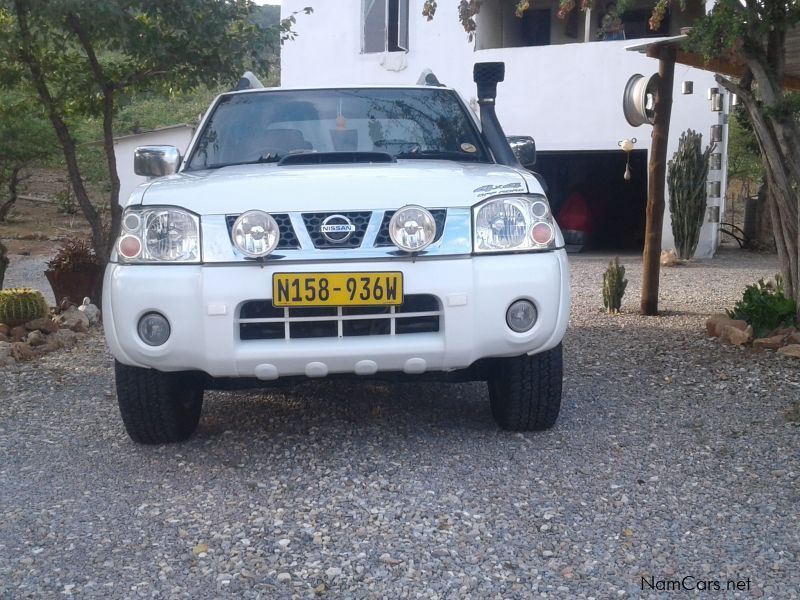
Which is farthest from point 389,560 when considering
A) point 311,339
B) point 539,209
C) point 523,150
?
point 523,150

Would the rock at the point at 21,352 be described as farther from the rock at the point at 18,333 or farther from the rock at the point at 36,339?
the rock at the point at 18,333

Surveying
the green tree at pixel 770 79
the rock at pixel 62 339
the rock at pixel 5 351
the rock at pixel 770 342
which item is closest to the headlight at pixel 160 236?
the rock at pixel 5 351

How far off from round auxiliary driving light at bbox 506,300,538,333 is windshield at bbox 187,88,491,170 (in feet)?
4.07

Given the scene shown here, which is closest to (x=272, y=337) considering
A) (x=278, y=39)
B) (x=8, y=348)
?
(x=8, y=348)

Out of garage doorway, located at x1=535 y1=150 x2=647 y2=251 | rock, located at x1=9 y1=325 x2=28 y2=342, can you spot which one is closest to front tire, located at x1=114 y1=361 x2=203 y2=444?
rock, located at x1=9 y1=325 x2=28 y2=342

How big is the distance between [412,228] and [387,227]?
103 millimetres

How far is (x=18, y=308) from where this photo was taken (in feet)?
25.7

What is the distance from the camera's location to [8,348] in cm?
698

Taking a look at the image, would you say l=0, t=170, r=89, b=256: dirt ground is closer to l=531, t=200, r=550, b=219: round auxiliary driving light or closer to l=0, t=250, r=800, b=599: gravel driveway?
l=0, t=250, r=800, b=599: gravel driveway

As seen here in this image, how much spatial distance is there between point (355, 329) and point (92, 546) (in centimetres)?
130

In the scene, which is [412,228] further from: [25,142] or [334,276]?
[25,142]

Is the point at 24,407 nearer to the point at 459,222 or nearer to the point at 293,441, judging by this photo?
the point at 293,441

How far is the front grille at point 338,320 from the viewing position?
3869 millimetres

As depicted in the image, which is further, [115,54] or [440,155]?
[115,54]
